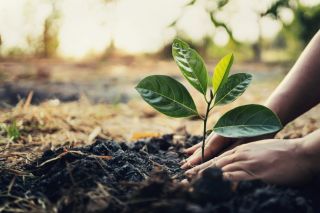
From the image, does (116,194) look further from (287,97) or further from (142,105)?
(142,105)

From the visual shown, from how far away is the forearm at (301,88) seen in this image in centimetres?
163

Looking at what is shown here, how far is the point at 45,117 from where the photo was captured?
272cm

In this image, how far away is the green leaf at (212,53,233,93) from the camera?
1317mm

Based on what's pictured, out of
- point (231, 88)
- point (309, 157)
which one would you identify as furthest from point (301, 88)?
point (309, 157)

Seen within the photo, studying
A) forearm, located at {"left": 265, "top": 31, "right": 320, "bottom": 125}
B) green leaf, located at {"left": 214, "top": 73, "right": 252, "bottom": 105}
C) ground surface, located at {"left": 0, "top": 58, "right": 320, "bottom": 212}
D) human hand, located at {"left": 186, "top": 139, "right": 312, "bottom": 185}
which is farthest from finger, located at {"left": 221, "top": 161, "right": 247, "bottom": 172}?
forearm, located at {"left": 265, "top": 31, "right": 320, "bottom": 125}

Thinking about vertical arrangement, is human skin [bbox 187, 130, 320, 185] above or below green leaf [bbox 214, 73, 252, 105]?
below

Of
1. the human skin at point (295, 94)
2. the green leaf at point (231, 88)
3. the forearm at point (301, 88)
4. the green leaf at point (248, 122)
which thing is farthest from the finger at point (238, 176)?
the forearm at point (301, 88)

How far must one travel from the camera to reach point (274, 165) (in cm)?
118

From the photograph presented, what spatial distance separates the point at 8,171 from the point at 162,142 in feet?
2.54

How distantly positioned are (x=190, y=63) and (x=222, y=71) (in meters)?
0.11

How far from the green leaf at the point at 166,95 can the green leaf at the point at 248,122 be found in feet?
0.40

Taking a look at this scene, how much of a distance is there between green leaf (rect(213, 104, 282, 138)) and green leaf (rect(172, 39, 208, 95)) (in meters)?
0.14

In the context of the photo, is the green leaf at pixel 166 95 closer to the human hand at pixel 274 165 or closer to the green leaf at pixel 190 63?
the green leaf at pixel 190 63

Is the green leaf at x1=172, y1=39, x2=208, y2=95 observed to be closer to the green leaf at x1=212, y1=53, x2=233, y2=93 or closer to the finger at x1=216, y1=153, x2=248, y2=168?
the green leaf at x1=212, y1=53, x2=233, y2=93
